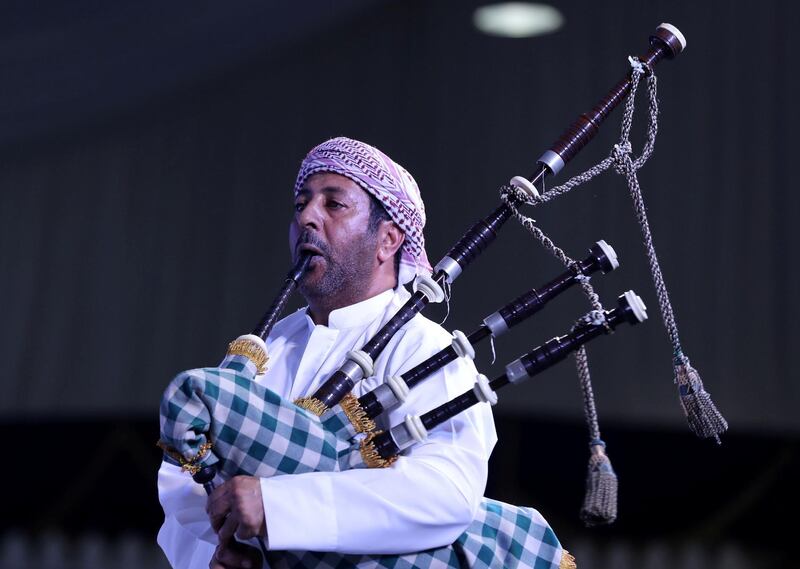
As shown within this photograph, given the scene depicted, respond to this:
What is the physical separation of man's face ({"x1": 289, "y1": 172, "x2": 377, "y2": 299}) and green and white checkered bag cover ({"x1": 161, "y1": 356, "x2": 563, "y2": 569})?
1.23ft

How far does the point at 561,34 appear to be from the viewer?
5.14 m

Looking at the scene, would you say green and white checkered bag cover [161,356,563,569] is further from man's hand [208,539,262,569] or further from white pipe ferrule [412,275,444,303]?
white pipe ferrule [412,275,444,303]

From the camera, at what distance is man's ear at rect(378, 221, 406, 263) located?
2.17m

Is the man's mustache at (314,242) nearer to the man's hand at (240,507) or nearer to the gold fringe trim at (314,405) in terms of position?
the gold fringe trim at (314,405)

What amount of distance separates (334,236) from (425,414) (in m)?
0.52

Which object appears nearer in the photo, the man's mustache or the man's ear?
the man's mustache

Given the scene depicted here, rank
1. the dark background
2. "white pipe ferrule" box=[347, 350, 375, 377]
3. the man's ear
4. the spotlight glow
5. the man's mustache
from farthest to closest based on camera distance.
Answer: the spotlight glow, the dark background, the man's ear, the man's mustache, "white pipe ferrule" box=[347, 350, 375, 377]

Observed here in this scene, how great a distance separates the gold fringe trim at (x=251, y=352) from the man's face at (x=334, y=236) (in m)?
0.32

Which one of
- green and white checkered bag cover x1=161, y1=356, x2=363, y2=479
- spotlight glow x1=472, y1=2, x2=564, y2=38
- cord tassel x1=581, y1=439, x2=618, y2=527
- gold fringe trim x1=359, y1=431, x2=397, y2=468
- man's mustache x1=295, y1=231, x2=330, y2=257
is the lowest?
cord tassel x1=581, y1=439, x2=618, y2=527

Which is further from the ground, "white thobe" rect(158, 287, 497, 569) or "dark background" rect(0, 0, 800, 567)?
"dark background" rect(0, 0, 800, 567)

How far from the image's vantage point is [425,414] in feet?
5.60

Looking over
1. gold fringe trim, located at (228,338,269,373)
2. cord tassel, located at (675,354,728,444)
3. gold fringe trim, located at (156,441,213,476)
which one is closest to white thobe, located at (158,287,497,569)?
gold fringe trim, located at (156,441,213,476)

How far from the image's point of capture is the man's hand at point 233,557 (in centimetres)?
167

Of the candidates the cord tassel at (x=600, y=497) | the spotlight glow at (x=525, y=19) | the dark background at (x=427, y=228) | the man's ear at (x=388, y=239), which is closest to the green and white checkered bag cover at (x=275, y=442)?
the cord tassel at (x=600, y=497)
